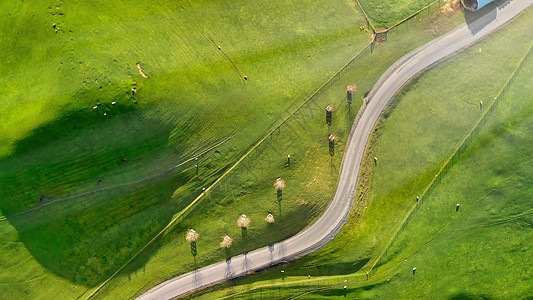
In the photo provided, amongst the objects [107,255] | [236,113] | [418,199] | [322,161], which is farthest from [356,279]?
[107,255]

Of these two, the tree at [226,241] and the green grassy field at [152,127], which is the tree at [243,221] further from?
the tree at [226,241]

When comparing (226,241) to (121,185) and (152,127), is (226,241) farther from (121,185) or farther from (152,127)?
(152,127)

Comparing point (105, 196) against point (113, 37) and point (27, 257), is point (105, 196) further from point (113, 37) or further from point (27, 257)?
point (113, 37)

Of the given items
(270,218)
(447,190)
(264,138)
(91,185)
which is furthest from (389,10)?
(91,185)

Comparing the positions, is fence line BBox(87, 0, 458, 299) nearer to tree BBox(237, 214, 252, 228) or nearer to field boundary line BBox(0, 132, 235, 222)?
field boundary line BBox(0, 132, 235, 222)

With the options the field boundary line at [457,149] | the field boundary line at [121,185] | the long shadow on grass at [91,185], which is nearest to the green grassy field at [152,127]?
the long shadow on grass at [91,185]
